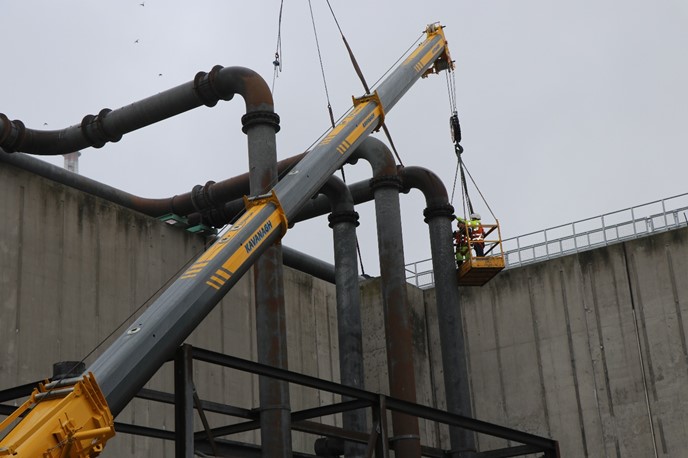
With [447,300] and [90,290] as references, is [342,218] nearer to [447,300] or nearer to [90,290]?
[447,300]

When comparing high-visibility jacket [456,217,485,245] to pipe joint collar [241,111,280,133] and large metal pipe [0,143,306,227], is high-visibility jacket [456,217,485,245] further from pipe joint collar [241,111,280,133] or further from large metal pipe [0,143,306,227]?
pipe joint collar [241,111,280,133]

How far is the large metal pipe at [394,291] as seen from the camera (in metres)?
20.2

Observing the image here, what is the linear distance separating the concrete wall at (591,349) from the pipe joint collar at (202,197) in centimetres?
779

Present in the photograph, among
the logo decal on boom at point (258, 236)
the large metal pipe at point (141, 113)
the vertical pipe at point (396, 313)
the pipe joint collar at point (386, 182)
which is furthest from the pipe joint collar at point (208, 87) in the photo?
the logo decal on boom at point (258, 236)

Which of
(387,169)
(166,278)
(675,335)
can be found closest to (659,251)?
(675,335)

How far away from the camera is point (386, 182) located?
23031 mm

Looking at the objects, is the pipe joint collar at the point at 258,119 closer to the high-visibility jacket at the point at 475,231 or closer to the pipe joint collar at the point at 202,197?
the pipe joint collar at the point at 202,197

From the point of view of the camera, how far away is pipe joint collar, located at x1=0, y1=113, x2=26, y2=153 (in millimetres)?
22672

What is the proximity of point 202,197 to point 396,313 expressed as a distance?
6719mm

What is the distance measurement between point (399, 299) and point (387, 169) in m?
3.10

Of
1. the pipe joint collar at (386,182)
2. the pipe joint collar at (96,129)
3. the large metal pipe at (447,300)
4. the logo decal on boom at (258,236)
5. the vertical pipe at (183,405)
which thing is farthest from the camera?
the pipe joint collar at (96,129)

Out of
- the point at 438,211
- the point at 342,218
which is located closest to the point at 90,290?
the point at 342,218

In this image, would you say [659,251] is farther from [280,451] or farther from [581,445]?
[280,451]

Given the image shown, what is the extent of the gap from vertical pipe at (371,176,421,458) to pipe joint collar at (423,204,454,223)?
2.10m
